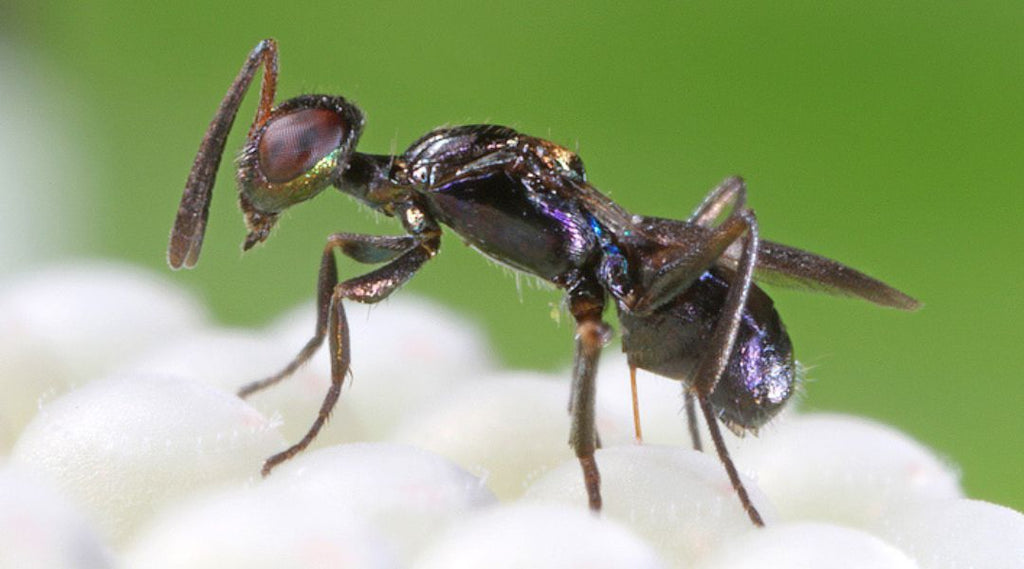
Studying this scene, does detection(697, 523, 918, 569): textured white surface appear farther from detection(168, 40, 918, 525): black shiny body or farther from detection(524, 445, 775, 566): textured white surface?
detection(168, 40, 918, 525): black shiny body

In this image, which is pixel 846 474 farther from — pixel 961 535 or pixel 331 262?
pixel 331 262

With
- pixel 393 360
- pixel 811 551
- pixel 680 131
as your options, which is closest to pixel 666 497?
pixel 811 551

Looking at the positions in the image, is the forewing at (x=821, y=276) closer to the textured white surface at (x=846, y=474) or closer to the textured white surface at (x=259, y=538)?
the textured white surface at (x=846, y=474)

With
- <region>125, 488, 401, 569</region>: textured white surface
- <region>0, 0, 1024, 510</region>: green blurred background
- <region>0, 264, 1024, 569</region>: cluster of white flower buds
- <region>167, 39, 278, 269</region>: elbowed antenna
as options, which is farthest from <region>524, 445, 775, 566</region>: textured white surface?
<region>0, 0, 1024, 510</region>: green blurred background

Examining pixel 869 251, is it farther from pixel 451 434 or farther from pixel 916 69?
pixel 451 434

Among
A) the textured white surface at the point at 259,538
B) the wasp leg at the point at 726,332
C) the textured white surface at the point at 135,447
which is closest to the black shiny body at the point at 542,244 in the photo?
the wasp leg at the point at 726,332

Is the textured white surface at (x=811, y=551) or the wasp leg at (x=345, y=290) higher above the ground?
the textured white surface at (x=811, y=551)

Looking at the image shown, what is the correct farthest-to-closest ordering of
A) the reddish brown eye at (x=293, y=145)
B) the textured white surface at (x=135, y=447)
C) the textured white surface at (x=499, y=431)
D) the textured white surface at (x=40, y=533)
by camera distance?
the reddish brown eye at (x=293, y=145), the textured white surface at (x=499, y=431), the textured white surface at (x=135, y=447), the textured white surface at (x=40, y=533)
